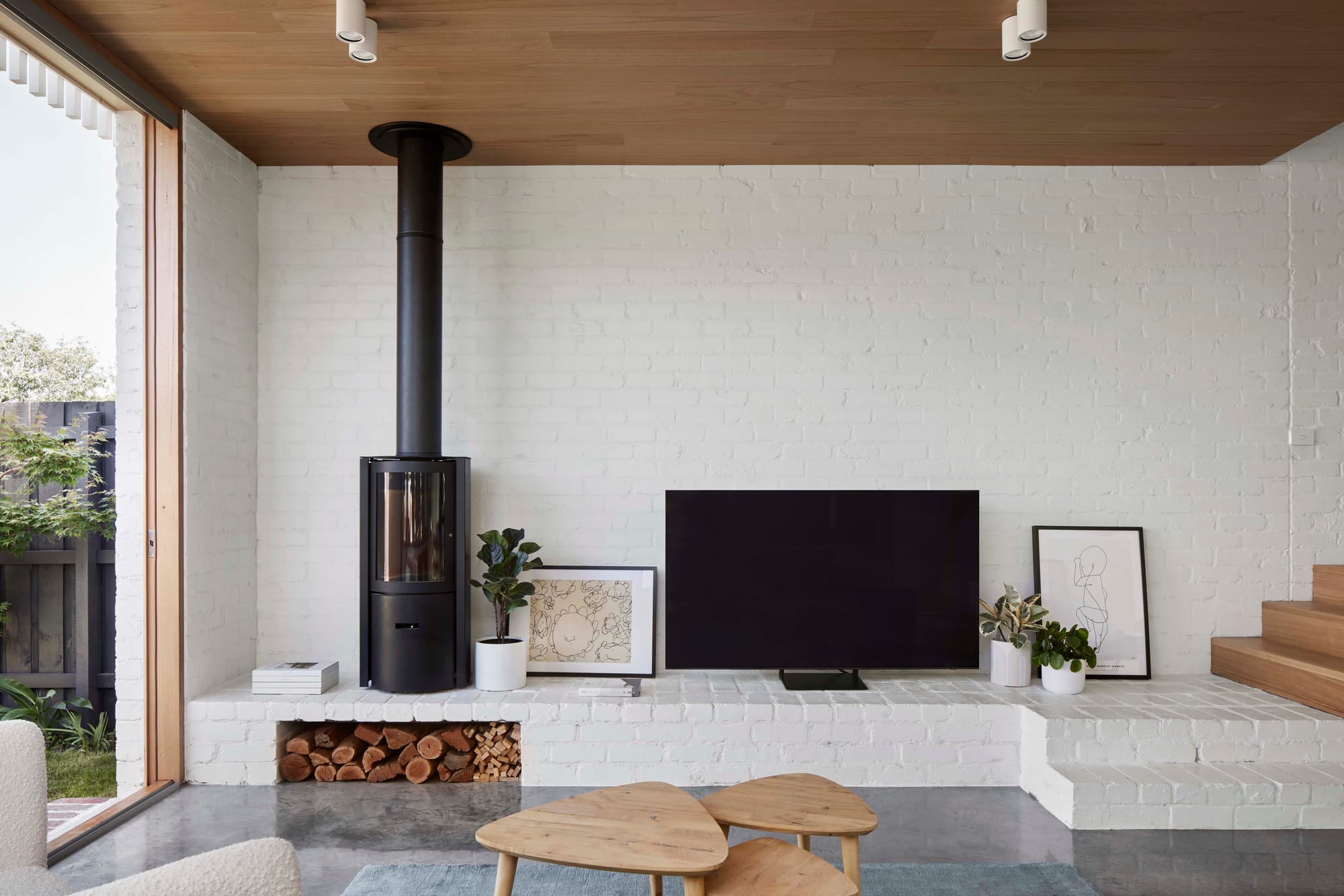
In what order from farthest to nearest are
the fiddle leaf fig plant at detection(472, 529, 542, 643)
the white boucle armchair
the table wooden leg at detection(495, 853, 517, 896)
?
the fiddle leaf fig plant at detection(472, 529, 542, 643) < the table wooden leg at detection(495, 853, 517, 896) < the white boucle armchair

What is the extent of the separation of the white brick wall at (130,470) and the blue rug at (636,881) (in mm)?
1316

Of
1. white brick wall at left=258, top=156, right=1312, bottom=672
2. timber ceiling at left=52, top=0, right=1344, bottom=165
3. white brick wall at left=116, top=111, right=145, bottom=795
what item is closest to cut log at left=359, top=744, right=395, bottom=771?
white brick wall at left=258, top=156, right=1312, bottom=672

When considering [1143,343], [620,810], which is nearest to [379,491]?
[620,810]

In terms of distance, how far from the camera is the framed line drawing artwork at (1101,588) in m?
3.89

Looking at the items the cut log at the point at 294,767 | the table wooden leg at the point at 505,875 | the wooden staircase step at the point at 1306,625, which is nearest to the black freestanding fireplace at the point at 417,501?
the cut log at the point at 294,767

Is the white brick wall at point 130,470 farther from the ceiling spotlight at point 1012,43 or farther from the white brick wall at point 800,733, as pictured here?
the ceiling spotlight at point 1012,43

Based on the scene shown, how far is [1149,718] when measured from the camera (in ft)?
10.8

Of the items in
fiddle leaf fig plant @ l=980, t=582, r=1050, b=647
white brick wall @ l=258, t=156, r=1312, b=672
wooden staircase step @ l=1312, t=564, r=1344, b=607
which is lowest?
fiddle leaf fig plant @ l=980, t=582, r=1050, b=647

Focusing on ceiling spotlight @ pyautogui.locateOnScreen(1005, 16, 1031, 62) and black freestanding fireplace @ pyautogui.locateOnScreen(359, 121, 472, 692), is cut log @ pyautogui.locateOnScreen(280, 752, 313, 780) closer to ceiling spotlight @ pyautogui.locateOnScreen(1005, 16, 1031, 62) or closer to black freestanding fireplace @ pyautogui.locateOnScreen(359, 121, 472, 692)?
black freestanding fireplace @ pyautogui.locateOnScreen(359, 121, 472, 692)

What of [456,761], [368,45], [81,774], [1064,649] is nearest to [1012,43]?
[368,45]

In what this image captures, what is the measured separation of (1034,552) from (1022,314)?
1.10 meters

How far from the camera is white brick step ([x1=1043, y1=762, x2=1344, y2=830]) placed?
307 cm

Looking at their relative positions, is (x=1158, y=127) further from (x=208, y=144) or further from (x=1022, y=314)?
(x=208, y=144)

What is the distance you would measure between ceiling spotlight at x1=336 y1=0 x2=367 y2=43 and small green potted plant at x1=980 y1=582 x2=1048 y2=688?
3.29 metres
